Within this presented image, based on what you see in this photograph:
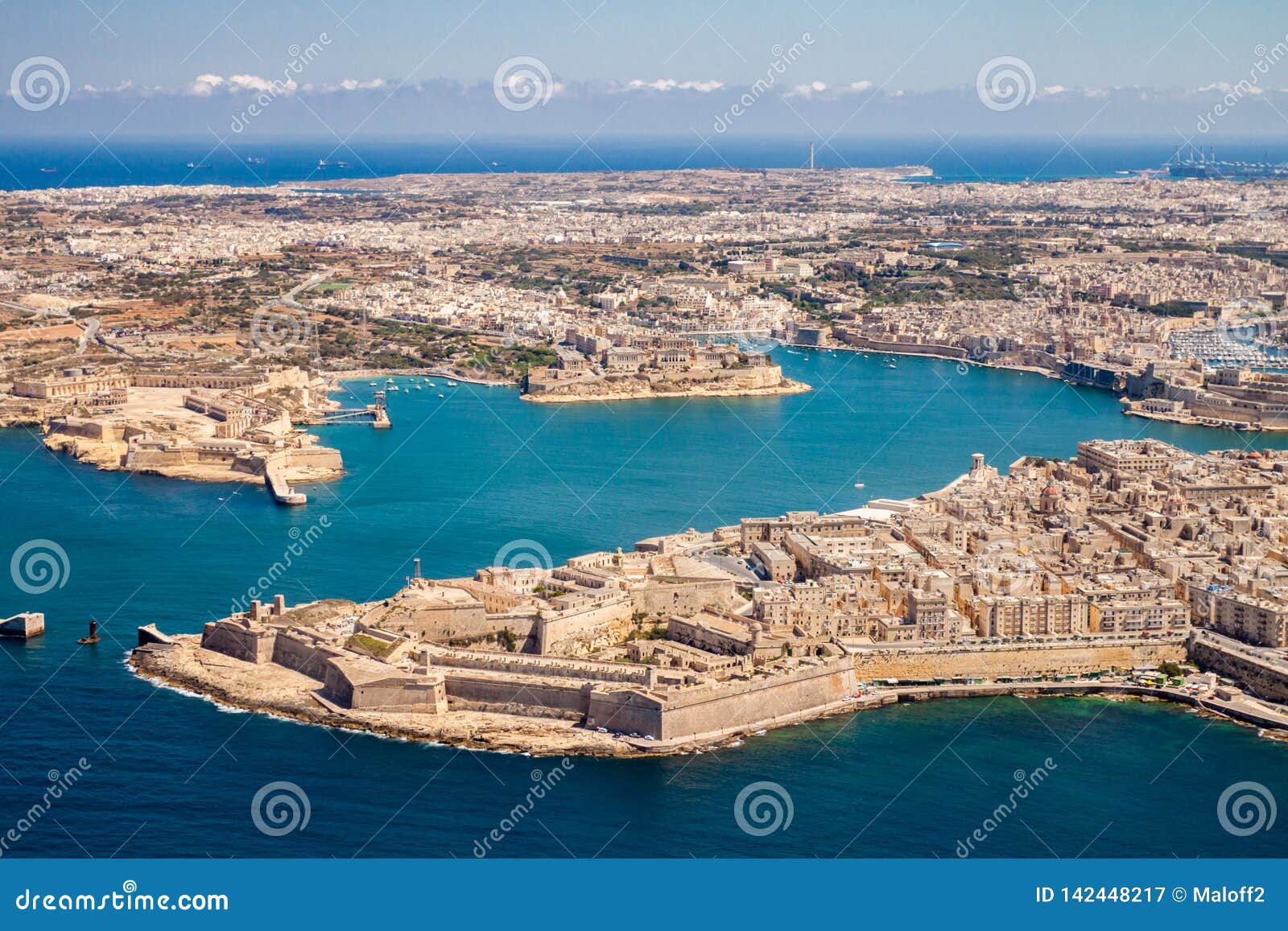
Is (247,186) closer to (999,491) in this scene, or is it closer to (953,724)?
(999,491)

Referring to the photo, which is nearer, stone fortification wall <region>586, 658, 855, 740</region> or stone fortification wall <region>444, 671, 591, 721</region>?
stone fortification wall <region>586, 658, 855, 740</region>

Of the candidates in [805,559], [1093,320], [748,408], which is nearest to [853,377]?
[748,408]

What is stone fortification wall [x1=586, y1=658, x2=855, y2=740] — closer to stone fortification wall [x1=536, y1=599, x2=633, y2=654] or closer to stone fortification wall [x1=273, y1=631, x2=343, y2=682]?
stone fortification wall [x1=536, y1=599, x2=633, y2=654]

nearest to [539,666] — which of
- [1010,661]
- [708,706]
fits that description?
[708,706]

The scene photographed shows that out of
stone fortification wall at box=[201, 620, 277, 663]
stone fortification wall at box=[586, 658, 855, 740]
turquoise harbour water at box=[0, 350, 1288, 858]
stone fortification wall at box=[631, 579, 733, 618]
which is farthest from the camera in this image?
stone fortification wall at box=[631, 579, 733, 618]

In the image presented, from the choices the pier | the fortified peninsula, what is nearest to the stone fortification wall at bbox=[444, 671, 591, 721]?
the fortified peninsula

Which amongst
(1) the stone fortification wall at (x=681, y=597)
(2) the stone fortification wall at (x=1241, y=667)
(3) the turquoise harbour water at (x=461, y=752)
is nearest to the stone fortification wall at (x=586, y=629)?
(1) the stone fortification wall at (x=681, y=597)
